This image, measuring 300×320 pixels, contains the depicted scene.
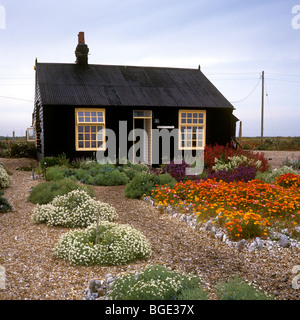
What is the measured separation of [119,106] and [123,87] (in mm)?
1407

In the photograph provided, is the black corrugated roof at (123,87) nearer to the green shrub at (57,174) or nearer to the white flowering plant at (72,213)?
the green shrub at (57,174)

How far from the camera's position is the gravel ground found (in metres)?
3.98

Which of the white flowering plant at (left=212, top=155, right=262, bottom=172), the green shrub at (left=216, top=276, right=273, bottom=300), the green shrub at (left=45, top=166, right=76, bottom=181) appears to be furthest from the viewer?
the white flowering plant at (left=212, top=155, right=262, bottom=172)

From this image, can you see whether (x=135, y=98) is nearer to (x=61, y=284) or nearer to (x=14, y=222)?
(x=14, y=222)

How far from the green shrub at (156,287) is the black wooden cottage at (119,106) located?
1135 cm

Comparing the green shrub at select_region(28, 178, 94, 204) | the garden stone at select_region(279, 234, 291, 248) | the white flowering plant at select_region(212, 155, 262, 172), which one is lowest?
the garden stone at select_region(279, 234, 291, 248)

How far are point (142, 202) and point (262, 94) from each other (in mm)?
22024

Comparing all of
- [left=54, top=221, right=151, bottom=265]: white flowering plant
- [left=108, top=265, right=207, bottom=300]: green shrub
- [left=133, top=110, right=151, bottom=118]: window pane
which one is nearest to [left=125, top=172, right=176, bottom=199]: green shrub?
[left=54, top=221, right=151, bottom=265]: white flowering plant

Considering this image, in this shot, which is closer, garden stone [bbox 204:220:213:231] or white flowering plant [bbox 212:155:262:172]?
garden stone [bbox 204:220:213:231]

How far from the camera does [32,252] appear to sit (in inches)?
202

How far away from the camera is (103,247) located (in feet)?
15.8

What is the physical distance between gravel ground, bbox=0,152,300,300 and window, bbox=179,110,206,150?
30.0 feet

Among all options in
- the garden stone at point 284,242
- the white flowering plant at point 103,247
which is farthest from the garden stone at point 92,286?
the garden stone at point 284,242

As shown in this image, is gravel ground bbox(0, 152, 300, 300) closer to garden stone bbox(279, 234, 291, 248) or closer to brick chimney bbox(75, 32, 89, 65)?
garden stone bbox(279, 234, 291, 248)
